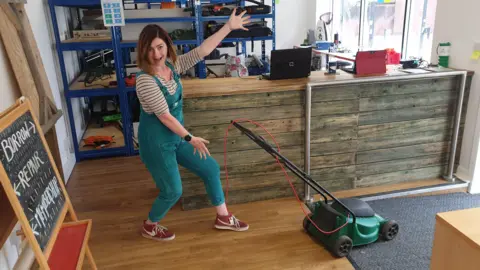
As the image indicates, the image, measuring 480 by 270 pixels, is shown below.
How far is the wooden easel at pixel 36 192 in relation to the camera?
4.80ft

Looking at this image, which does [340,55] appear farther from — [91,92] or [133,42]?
[91,92]

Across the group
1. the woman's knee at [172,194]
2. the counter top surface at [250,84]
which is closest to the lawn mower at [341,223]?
the counter top surface at [250,84]

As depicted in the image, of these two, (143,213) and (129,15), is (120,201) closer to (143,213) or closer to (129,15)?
(143,213)

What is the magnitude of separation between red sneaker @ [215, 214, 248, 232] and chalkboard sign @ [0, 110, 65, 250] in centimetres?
114

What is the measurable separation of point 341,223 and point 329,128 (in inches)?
36.0

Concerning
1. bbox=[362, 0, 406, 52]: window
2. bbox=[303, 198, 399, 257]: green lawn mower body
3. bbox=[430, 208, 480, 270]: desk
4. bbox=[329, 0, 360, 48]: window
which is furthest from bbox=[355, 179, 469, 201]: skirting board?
bbox=[329, 0, 360, 48]: window

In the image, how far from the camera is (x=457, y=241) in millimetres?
1312

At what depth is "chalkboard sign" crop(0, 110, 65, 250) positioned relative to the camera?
4.93ft

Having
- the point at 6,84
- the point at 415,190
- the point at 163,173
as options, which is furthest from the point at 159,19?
the point at 415,190

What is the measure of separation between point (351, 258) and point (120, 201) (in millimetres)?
1927

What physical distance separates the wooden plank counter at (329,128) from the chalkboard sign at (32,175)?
45.3 inches

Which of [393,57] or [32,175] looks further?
[393,57]

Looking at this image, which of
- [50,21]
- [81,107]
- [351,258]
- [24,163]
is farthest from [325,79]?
[81,107]

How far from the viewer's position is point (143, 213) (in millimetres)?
3072
